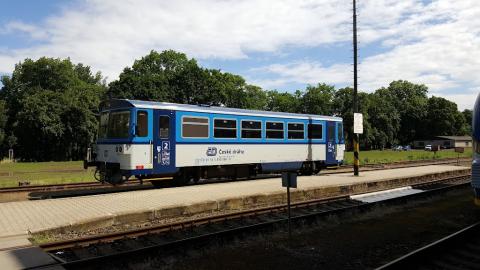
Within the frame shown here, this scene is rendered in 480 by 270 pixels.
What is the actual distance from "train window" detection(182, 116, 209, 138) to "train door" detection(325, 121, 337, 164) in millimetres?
8449

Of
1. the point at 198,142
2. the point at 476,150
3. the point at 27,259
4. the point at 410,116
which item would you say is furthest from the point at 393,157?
the point at 410,116

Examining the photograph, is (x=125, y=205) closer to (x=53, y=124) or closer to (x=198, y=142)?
(x=198, y=142)

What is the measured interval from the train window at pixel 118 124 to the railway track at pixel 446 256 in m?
10.6

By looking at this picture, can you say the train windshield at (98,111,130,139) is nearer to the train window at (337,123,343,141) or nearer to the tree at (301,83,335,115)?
the train window at (337,123,343,141)

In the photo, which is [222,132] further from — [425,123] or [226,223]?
[425,123]

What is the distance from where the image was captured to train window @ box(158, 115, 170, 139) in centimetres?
1574

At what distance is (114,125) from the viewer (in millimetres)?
15820

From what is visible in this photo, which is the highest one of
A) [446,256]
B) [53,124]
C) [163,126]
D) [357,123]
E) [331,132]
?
[53,124]

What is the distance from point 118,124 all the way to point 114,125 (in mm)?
281

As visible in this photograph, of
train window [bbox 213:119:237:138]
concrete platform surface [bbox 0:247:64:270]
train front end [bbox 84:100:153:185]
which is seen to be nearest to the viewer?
concrete platform surface [bbox 0:247:64:270]

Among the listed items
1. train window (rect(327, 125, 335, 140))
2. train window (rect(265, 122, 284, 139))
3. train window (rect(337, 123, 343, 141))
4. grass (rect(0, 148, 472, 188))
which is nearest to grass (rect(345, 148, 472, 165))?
grass (rect(0, 148, 472, 188))

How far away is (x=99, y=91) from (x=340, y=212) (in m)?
65.5

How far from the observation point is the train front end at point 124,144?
14945 mm

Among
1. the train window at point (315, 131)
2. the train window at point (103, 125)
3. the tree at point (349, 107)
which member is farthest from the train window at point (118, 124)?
the tree at point (349, 107)
